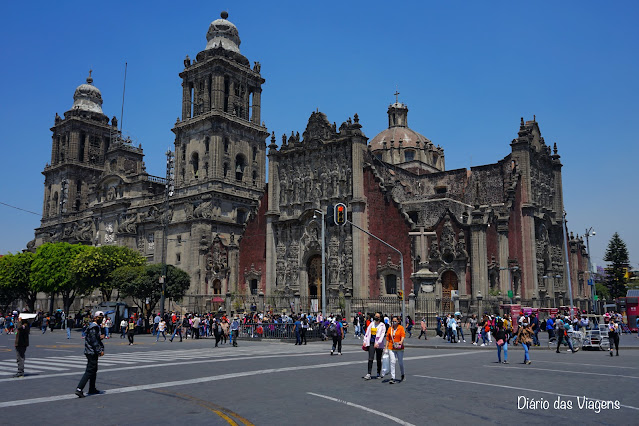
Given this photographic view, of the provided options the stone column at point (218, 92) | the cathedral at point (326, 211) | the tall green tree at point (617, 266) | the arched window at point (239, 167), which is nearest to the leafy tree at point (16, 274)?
the cathedral at point (326, 211)

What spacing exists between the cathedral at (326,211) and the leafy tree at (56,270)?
Result: 8.49 m

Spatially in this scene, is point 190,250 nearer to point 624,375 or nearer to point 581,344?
point 581,344

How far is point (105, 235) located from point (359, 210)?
45764 mm

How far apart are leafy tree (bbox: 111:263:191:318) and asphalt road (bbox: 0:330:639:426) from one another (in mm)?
31378

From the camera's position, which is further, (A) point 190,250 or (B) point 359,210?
(A) point 190,250

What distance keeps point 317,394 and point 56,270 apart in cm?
5964

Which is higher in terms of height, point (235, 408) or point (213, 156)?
point (213, 156)

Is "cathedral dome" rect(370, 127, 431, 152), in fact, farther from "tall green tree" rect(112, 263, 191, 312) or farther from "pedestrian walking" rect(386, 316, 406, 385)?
"pedestrian walking" rect(386, 316, 406, 385)

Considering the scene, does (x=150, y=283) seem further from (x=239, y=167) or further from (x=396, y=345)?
(x=396, y=345)

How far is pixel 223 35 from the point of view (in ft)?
243

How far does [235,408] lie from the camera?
10828mm

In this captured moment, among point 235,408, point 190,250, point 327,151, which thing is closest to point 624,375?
point 235,408

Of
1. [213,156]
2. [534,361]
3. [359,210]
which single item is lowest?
[534,361]

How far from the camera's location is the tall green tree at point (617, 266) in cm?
8331
